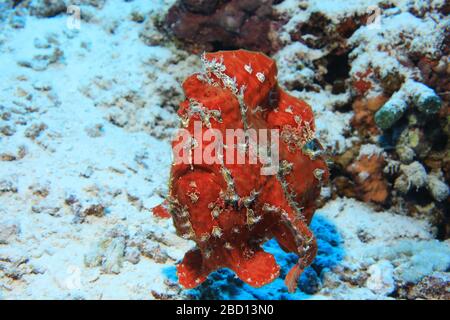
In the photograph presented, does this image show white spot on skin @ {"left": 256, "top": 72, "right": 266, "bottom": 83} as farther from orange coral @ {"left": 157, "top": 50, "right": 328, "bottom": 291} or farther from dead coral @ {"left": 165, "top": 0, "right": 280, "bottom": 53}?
dead coral @ {"left": 165, "top": 0, "right": 280, "bottom": 53}

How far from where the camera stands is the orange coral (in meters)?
2.48

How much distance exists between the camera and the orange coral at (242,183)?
2.48 meters

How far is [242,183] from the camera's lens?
2.51m

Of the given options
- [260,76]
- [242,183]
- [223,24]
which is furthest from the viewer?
[223,24]

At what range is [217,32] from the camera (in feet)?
17.3

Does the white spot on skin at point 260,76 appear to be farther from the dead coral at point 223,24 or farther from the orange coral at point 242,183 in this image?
the dead coral at point 223,24

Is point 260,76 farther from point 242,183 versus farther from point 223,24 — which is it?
point 223,24

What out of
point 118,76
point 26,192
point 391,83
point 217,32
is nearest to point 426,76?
point 391,83

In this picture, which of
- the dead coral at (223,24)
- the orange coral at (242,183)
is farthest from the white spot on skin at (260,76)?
the dead coral at (223,24)

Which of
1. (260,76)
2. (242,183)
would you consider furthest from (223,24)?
(242,183)

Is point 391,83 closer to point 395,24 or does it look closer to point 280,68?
point 395,24

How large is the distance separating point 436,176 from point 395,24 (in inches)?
68.8

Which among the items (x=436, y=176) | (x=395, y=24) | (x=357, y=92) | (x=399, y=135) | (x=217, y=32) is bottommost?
(x=436, y=176)

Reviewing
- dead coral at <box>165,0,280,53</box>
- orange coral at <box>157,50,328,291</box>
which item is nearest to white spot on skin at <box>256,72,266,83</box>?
orange coral at <box>157,50,328,291</box>
